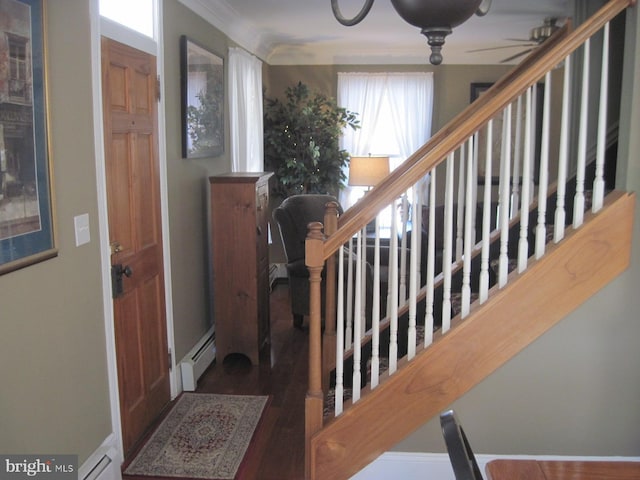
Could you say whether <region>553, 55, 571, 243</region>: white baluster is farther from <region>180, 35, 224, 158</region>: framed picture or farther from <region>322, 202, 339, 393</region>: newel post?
<region>180, 35, 224, 158</region>: framed picture

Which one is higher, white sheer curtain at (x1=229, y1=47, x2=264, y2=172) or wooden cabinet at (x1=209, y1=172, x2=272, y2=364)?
white sheer curtain at (x1=229, y1=47, x2=264, y2=172)

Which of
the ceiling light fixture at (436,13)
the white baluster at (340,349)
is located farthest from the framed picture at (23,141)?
the ceiling light fixture at (436,13)

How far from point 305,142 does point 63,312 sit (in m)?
4.04

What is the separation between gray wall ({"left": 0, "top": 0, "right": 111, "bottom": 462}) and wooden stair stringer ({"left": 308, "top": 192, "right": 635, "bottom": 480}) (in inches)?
38.5

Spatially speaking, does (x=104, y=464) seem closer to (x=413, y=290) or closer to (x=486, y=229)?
(x=413, y=290)

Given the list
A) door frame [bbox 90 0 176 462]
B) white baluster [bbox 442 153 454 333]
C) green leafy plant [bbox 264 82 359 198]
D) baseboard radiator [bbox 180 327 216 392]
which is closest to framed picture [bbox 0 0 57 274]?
door frame [bbox 90 0 176 462]

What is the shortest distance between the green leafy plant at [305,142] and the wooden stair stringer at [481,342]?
3747 mm

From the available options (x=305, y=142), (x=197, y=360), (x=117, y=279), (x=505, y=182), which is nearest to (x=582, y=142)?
(x=505, y=182)

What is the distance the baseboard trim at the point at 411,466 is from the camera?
2453 millimetres

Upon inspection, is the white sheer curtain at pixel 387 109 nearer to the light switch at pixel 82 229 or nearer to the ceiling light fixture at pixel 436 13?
the light switch at pixel 82 229

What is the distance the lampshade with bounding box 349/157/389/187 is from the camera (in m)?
5.78

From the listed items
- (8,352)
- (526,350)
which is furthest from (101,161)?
(526,350)

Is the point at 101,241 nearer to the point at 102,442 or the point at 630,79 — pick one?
the point at 102,442

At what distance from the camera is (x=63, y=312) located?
86.7 inches
